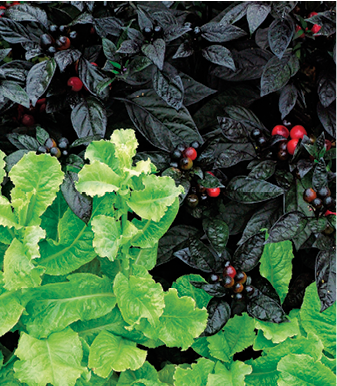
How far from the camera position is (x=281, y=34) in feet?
3.11

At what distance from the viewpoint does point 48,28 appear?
1.02 m

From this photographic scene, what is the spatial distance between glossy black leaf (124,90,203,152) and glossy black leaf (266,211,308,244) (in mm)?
264

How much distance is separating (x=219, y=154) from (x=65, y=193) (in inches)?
14.3

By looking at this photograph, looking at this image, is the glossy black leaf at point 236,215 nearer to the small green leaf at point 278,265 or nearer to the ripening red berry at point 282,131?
A: the small green leaf at point 278,265

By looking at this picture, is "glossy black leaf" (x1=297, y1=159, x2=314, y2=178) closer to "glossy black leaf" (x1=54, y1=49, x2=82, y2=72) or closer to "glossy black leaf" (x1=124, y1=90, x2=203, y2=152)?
"glossy black leaf" (x1=124, y1=90, x2=203, y2=152)

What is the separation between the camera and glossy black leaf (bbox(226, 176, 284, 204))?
38.2 inches

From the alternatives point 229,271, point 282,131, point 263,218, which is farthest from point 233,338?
point 282,131

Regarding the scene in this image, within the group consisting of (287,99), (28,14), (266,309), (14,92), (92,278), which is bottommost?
(266,309)

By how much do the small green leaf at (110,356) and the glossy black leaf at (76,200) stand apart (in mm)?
260

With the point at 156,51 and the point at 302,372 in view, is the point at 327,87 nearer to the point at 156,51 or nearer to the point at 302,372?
the point at 156,51

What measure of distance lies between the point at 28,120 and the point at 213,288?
64 cm

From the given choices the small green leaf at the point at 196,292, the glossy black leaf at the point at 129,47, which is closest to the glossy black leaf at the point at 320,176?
the small green leaf at the point at 196,292

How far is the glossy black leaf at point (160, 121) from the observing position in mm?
1032

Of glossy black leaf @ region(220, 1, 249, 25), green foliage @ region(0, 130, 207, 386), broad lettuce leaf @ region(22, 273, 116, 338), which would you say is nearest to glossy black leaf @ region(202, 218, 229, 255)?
green foliage @ region(0, 130, 207, 386)
